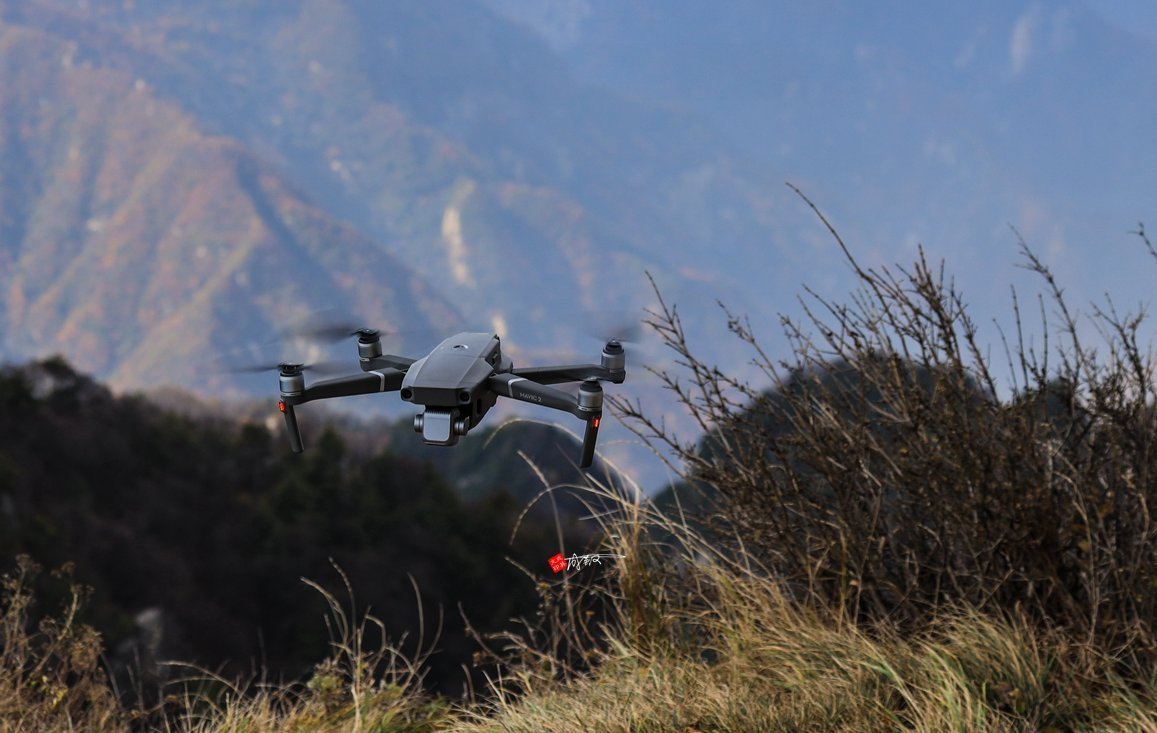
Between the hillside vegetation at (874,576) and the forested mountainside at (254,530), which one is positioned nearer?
the hillside vegetation at (874,576)

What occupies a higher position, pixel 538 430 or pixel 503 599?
pixel 538 430

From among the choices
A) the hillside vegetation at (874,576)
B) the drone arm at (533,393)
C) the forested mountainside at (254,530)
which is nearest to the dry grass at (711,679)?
the hillside vegetation at (874,576)

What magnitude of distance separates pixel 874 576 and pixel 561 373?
1.98m

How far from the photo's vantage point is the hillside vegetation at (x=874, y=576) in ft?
10.5

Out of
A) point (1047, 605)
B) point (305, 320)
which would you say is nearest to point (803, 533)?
point (1047, 605)

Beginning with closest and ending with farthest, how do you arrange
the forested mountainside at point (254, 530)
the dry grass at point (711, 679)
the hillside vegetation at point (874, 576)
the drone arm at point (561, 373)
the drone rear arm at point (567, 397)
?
the drone rear arm at point (567, 397) → the drone arm at point (561, 373) → the dry grass at point (711, 679) → the hillside vegetation at point (874, 576) → the forested mountainside at point (254, 530)

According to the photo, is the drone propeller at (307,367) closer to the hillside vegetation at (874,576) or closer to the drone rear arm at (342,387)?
the drone rear arm at (342,387)

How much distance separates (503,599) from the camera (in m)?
40.1

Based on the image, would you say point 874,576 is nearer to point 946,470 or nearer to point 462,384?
point 946,470

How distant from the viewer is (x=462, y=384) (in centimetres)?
188

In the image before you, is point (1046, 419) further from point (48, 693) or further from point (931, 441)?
point (48, 693)

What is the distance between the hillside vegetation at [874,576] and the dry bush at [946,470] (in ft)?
0.04

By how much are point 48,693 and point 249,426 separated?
129 ft

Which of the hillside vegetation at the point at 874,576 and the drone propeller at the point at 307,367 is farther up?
the drone propeller at the point at 307,367
